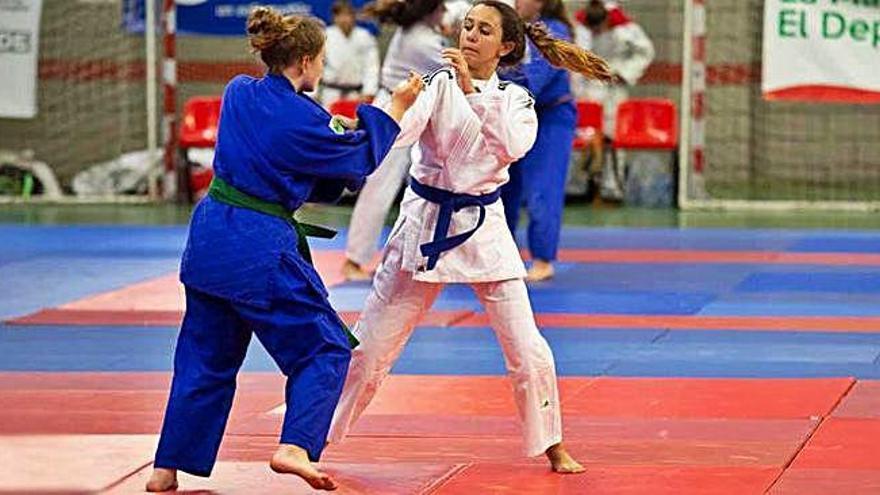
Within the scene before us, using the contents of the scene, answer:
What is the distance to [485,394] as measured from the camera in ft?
25.9

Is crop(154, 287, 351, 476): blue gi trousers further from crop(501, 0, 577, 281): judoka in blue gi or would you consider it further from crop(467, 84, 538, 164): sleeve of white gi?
crop(501, 0, 577, 281): judoka in blue gi

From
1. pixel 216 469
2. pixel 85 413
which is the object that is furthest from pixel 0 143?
pixel 216 469

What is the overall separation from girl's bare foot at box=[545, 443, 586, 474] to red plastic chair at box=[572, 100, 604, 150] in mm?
11500

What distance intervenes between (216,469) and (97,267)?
686 centimetres

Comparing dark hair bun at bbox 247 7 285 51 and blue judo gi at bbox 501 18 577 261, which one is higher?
dark hair bun at bbox 247 7 285 51

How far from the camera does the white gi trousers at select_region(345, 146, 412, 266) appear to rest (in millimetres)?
11586

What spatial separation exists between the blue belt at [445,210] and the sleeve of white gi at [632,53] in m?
12.7

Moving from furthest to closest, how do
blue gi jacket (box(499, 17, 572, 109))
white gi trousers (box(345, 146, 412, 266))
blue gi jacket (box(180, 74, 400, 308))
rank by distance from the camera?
1. white gi trousers (box(345, 146, 412, 266))
2. blue gi jacket (box(499, 17, 572, 109))
3. blue gi jacket (box(180, 74, 400, 308))

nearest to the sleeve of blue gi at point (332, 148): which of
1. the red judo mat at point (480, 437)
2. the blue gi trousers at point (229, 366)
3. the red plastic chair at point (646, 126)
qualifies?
the blue gi trousers at point (229, 366)

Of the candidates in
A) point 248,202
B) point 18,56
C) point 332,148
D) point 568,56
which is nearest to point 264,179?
point 248,202

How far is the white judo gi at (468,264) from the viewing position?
633 centimetres

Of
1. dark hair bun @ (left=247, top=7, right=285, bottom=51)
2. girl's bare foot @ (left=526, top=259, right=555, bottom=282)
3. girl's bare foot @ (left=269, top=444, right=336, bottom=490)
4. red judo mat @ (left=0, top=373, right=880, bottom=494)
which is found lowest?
girl's bare foot @ (left=526, top=259, right=555, bottom=282)

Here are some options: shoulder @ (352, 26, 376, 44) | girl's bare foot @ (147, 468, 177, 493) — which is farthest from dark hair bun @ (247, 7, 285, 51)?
shoulder @ (352, 26, 376, 44)

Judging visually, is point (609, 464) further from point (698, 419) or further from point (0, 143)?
point (0, 143)
